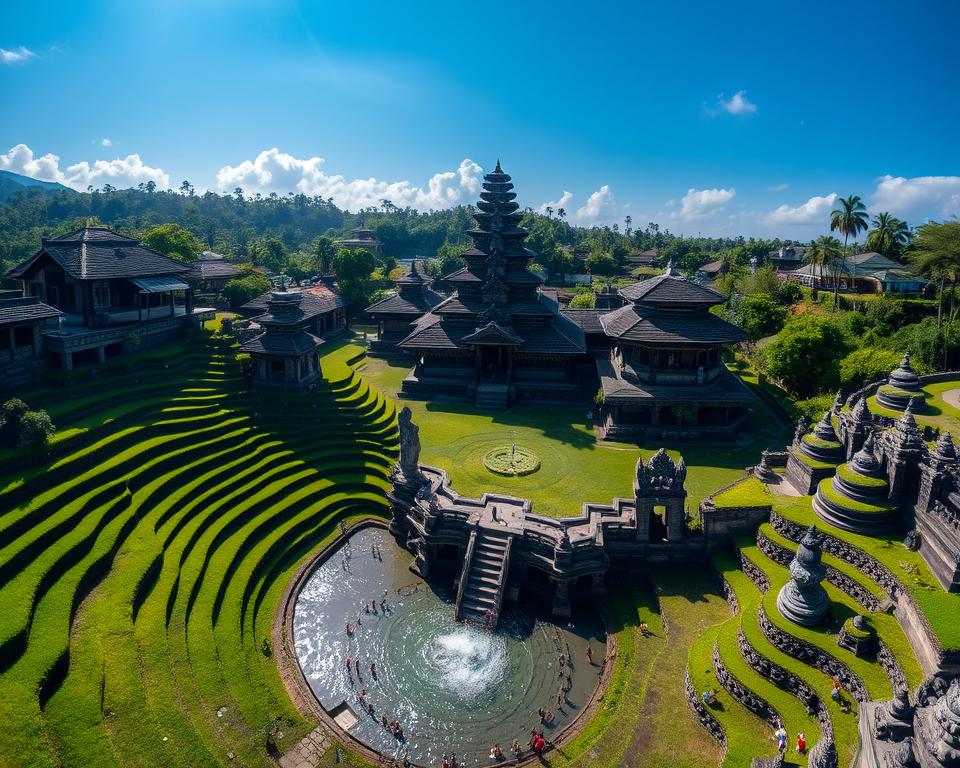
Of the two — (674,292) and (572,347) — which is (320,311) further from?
(674,292)

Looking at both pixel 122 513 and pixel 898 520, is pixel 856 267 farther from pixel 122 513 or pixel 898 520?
pixel 122 513

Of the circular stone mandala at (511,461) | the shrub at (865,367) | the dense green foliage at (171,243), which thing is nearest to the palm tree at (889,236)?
the shrub at (865,367)

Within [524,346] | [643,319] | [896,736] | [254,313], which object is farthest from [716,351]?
[254,313]

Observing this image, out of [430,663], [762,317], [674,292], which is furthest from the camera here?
[762,317]

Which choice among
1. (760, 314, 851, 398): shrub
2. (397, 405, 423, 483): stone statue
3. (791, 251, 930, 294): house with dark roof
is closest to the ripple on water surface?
(397, 405, 423, 483): stone statue

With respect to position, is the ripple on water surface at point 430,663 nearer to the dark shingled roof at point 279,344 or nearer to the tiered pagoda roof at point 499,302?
the dark shingled roof at point 279,344

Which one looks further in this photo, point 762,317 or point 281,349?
point 762,317

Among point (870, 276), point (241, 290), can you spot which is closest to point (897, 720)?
point (241, 290)
